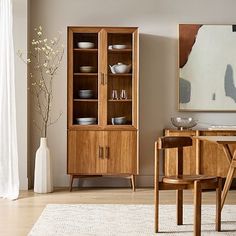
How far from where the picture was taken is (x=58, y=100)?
253 inches

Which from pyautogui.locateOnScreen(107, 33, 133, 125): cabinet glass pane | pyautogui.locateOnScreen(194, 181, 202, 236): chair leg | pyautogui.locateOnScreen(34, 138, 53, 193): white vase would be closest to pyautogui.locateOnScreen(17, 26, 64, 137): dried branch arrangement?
pyautogui.locateOnScreen(34, 138, 53, 193): white vase

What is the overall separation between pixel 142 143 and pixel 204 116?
2.82 ft

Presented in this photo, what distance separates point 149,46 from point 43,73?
137 centimetres

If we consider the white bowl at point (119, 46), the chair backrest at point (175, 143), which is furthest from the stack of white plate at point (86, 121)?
the chair backrest at point (175, 143)

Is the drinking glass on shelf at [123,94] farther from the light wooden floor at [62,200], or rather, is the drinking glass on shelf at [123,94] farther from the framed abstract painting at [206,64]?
the light wooden floor at [62,200]

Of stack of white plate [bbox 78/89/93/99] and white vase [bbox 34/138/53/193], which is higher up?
stack of white plate [bbox 78/89/93/99]

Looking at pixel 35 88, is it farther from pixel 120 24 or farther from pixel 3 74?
pixel 120 24

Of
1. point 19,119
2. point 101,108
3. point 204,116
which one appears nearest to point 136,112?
point 101,108

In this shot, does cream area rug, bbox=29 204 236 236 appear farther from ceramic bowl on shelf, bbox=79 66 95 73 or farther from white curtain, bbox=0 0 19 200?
ceramic bowl on shelf, bbox=79 66 95 73

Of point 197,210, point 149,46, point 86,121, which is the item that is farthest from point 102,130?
point 197,210

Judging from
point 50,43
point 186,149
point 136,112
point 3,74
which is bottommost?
point 186,149

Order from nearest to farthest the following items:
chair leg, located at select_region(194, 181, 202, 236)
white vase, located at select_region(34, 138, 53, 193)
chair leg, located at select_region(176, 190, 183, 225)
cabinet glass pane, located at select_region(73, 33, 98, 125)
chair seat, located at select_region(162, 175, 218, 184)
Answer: chair leg, located at select_region(194, 181, 202, 236)
chair seat, located at select_region(162, 175, 218, 184)
chair leg, located at select_region(176, 190, 183, 225)
white vase, located at select_region(34, 138, 53, 193)
cabinet glass pane, located at select_region(73, 33, 98, 125)

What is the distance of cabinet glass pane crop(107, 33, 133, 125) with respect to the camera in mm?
6141

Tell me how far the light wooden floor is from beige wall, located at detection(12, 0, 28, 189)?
0.37 metres
